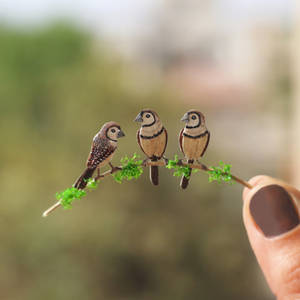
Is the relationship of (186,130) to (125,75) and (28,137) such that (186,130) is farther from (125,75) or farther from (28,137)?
(125,75)

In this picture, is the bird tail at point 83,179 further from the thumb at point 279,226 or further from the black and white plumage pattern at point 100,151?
the thumb at point 279,226

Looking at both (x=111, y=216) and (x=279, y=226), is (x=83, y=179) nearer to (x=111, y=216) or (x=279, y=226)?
(x=279, y=226)

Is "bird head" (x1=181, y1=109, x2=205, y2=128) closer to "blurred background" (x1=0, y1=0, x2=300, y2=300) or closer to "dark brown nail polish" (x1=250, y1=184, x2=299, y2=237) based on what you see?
"dark brown nail polish" (x1=250, y1=184, x2=299, y2=237)

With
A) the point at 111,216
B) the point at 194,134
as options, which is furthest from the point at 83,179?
the point at 111,216

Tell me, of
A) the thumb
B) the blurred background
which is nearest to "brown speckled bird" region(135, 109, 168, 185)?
the thumb

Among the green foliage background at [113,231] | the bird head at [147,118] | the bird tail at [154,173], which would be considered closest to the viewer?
the bird head at [147,118]

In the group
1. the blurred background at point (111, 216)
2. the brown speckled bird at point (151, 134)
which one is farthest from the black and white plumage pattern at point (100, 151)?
the blurred background at point (111, 216)
